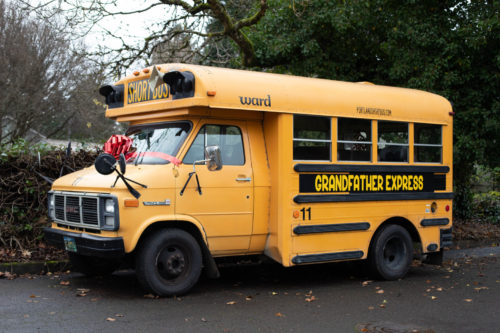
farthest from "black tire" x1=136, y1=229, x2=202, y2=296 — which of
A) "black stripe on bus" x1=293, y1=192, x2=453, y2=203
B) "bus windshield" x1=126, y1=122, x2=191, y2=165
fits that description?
"black stripe on bus" x1=293, y1=192, x2=453, y2=203

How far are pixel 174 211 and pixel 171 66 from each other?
70.0 inches

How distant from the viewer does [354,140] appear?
8734mm

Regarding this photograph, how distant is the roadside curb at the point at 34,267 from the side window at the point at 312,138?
370 cm

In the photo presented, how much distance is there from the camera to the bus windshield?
7586 millimetres

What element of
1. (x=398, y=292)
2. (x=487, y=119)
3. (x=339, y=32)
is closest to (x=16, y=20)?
(x=339, y=32)

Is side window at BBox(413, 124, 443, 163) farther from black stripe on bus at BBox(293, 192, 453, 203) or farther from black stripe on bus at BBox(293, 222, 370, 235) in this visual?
black stripe on bus at BBox(293, 222, 370, 235)

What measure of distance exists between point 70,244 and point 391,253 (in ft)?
15.1

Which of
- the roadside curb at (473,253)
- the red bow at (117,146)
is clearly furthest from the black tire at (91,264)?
the roadside curb at (473,253)

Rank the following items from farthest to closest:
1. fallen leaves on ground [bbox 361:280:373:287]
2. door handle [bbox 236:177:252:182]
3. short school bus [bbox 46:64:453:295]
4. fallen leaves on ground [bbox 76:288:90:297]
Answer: fallen leaves on ground [bbox 361:280:373:287]
door handle [bbox 236:177:252:182]
fallen leaves on ground [bbox 76:288:90:297]
short school bus [bbox 46:64:453:295]

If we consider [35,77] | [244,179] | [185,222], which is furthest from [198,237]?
[35,77]

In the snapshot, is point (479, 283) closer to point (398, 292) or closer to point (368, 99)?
point (398, 292)

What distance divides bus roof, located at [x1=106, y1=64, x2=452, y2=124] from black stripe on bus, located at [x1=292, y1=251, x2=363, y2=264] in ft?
6.08

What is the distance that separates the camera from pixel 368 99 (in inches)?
351

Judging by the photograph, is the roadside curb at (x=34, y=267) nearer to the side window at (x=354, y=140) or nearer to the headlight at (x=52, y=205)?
the headlight at (x=52, y=205)
